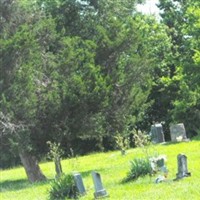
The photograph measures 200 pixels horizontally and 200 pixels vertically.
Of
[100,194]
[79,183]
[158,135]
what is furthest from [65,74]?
[100,194]

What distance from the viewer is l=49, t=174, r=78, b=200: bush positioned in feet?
42.1

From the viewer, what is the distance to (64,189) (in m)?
12.8

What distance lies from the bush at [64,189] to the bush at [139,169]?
1790 mm

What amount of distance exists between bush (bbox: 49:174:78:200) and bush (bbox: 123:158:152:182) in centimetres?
179

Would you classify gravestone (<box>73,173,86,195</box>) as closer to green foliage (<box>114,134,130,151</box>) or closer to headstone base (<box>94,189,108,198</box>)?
headstone base (<box>94,189,108,198</box>)

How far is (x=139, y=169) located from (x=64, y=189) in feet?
7.03

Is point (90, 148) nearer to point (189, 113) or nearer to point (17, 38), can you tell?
point (189, 113)

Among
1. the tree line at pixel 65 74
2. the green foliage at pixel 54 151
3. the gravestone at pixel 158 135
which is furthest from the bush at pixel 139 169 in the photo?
the gravestone at pixel 158 135

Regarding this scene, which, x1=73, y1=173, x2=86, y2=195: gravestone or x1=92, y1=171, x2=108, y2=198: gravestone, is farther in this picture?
x1=73, y1=173, x2=86, y2=195: gravestone

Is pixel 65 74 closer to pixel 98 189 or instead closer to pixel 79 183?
pixel 79 183

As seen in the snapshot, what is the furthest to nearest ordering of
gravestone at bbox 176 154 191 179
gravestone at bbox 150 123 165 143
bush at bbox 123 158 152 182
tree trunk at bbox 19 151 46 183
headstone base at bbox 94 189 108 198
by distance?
1. gravestone at bbox 150 123 165 143
2. tree trunk at bbox 19 151 46 183
3. bush at bbox 123 158 152 182
4. gravestone at bbox 176 154 191 179
5. headstone base at bbox 94 189 108 198

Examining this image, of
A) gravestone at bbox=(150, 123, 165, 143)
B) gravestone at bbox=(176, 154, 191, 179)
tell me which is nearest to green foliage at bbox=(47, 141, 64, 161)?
gravestone at bbox=(176, 154, 191, 179)

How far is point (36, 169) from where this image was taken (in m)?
21.0

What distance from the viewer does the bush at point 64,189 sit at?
1282 centimetres
